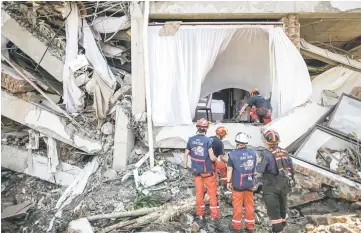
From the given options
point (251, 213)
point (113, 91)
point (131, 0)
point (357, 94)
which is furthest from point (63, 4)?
point (357, 94)

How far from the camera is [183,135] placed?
807 cm

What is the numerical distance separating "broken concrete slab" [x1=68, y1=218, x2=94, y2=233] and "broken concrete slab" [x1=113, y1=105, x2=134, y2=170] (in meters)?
1.71

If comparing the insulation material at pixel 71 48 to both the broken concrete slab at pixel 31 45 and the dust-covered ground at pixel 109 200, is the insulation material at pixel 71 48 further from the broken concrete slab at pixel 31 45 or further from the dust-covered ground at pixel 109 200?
the dust-covered ground at pixel 109 200

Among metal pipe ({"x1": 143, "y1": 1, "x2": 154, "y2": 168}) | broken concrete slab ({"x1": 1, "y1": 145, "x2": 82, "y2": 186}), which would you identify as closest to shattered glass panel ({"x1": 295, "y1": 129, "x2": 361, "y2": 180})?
metal pipe ({"x1": 143, "y1": 1, "x2": 154, "y2": 168})

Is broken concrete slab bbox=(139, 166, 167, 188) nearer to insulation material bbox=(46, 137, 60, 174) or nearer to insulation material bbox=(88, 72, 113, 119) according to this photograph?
insulation material bbox=(88, 72, 113, 119)

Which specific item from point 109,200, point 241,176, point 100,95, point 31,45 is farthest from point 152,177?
point 31,45

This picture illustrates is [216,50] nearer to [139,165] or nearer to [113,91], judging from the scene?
[113,91]

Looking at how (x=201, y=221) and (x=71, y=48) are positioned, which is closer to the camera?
(x=201, y=221)

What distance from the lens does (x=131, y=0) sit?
793 cm

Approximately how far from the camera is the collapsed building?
25.5 ft

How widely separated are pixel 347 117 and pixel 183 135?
11.0 feet

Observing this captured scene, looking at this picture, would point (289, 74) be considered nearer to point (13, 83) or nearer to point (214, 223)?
point (214, 223)

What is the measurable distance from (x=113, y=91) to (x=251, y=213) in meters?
3.90

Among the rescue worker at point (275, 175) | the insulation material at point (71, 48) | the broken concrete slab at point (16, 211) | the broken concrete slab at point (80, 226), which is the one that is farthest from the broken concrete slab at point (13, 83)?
the rescue worker at point (275, 175)
